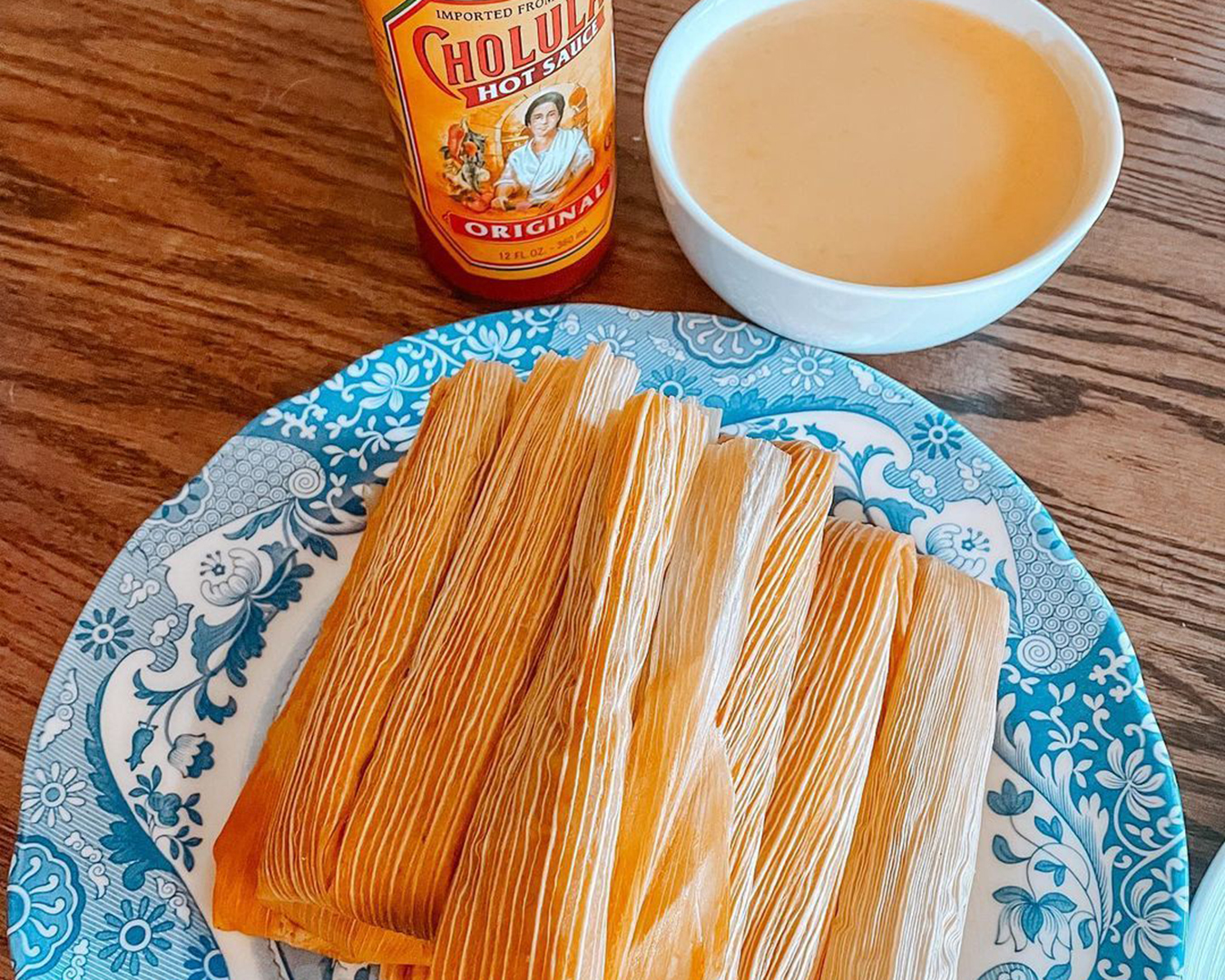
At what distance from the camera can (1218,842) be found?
0.72 m

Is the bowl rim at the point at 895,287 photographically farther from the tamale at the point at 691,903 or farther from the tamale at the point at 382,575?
the tamale at the point at 691,903

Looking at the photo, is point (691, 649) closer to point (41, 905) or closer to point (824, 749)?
point (824, 749)

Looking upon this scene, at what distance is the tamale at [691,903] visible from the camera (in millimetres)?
548

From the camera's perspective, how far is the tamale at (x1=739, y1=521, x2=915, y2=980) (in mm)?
605

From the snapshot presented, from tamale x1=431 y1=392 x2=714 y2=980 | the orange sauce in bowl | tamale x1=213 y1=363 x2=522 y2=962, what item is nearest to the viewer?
tamale x1=431 y1=392 x2=714 y2=980

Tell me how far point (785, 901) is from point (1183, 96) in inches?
32.3

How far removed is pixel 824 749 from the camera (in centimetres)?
63

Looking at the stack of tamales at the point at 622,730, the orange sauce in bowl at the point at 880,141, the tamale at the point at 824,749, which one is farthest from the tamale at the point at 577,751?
the orange sauce in bowl at the point at 880,141

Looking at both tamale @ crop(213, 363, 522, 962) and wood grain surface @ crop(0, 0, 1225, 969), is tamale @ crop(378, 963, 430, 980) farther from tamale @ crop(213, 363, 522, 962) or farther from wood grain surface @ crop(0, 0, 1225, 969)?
wood grain surface @ crop(0, 0, 1225, 969)

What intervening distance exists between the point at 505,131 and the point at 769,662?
0.37 meters

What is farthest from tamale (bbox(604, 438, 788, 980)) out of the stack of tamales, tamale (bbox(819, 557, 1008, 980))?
tamale (bbox(819, 557, 1008, 980))

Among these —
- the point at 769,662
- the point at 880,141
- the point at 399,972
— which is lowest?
the point at 399,972

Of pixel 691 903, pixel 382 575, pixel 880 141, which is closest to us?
pixel 691 903

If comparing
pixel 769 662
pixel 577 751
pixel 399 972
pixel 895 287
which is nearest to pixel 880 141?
pixel 895 287
